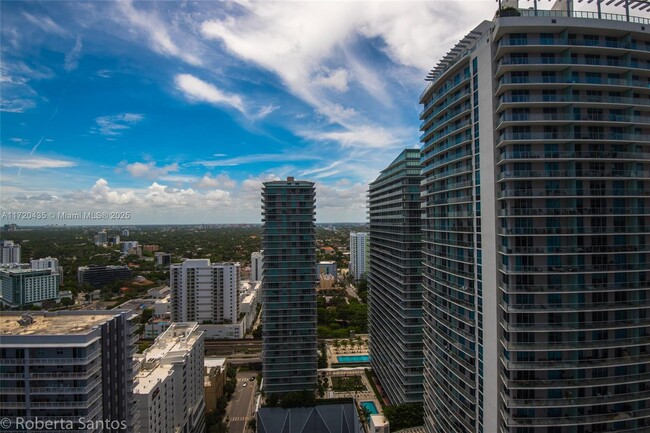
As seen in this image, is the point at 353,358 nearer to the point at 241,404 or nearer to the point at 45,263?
the point at 241,404

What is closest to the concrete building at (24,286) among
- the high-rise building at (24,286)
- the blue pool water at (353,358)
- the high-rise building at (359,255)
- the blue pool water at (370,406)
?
the high-rise building at (24,286)

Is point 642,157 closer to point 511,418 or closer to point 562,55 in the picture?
point 562,55

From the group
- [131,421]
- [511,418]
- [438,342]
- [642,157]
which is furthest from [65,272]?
[642,157]

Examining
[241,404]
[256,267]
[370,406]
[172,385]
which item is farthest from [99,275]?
[370,406]

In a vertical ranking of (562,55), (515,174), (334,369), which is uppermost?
(562,55)

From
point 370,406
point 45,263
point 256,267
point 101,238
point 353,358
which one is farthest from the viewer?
point 101,238

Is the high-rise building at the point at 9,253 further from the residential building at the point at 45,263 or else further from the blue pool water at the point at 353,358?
the blue pool water at the point at 353,358

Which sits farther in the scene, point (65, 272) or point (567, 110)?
point (65, 272)
